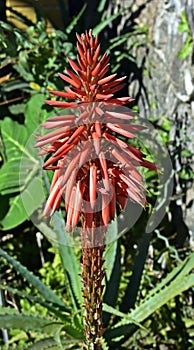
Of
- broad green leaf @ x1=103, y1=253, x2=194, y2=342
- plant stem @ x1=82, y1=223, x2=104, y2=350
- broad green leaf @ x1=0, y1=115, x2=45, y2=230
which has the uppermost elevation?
broad green leaf @ x1=0, y1=115, x2=45, y2=230

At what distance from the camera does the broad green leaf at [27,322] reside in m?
1.55

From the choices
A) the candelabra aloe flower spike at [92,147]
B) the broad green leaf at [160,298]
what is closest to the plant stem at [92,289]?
the candelabra aloe flower spike at [92,147]

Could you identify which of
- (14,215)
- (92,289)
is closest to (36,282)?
(92,289)

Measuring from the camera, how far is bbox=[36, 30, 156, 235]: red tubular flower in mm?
965

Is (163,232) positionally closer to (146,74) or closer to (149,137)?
(149,137)

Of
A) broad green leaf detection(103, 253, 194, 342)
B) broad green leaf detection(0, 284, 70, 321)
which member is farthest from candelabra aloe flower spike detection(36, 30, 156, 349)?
broad green leaf detection(0, 284, 70, 321)

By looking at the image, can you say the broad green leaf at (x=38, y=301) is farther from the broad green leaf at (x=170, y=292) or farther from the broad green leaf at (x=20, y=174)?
the broad green leaf at (x=20, y=174)

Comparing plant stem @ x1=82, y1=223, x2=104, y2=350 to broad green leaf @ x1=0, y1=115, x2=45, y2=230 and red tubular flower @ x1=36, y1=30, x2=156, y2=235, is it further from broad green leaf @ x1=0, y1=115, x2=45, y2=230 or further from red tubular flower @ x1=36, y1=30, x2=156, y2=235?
broad green leaf @ x1=0, y1=115, x2=45, y2=230

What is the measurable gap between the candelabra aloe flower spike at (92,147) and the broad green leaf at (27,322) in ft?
2.07

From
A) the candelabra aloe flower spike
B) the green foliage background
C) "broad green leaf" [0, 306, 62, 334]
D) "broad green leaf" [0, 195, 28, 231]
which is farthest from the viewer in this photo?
"broad green leaf" [0, 195, 28, 231]

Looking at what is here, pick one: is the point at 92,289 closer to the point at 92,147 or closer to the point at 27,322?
the point at 92,147

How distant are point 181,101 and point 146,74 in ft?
1.29

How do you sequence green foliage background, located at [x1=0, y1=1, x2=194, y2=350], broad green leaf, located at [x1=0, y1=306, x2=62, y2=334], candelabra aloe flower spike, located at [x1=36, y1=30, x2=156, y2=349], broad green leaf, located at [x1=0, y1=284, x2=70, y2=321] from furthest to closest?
green foliage background, located at [x1=0, y1=1, x2=194, y2=350] → broad green leaf, located at [x1=0, y1=284, x2=70, y2=321] → broad green leaf, located at [x1=0, y1=306, x2=62, y2=334] → candelabra aloe flower spike, located at [x1=36, y1=30, x2=156, y2=349]

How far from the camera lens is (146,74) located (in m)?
2.63
